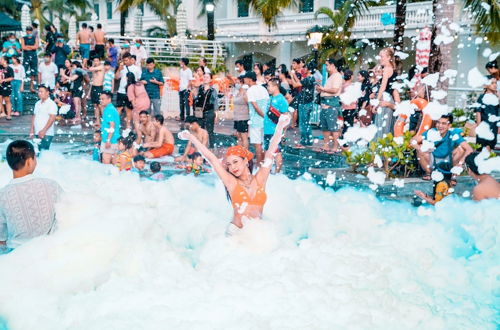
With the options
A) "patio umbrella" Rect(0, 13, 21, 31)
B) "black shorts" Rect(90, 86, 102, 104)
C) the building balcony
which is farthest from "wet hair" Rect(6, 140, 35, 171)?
the building balcony

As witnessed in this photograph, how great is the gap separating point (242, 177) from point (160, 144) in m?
5.42

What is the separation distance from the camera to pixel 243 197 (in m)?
5.28

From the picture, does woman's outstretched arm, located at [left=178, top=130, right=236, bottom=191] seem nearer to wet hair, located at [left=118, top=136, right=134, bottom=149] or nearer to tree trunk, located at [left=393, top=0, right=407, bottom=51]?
wet hair, located at [left=118, top=136, right=134, bottom=149]

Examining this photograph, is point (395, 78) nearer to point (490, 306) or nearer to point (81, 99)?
point (490, 306)

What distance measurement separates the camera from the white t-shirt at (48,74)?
15492mm

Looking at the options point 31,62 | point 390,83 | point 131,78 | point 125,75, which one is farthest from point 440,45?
point 31,62

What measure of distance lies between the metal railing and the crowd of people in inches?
221

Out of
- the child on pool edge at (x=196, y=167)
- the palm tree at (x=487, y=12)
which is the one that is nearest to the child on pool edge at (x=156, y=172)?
the child on pool edge at (x=196, y=167)

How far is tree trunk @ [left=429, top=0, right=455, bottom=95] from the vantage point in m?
9.86

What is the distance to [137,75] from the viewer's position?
13.3 metres

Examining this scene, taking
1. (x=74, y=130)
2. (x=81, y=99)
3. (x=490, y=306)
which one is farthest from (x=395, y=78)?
(x=81, y=99)

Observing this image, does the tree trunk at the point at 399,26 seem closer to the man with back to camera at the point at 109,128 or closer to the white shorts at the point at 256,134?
the white shorts at the point at 256,134

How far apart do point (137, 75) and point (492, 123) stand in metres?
7.62

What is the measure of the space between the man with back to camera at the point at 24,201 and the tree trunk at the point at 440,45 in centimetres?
754
